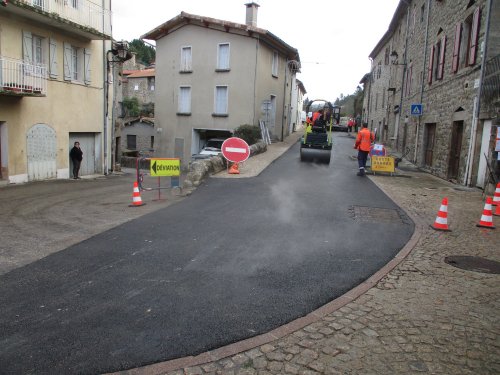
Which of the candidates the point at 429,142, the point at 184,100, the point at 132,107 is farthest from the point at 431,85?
the point at 132,107

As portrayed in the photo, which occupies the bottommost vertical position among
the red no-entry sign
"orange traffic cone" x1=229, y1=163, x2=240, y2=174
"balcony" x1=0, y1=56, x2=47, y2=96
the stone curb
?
the stone curb

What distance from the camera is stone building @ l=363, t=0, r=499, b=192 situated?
41.7ft

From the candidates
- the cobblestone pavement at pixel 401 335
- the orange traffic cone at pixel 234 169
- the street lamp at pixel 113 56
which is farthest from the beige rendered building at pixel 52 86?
the cobblestone pavement at pixel 401 335

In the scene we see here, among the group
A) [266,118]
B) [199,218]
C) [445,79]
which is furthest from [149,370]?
[266,118]

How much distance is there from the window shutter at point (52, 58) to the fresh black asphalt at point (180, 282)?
12.1m

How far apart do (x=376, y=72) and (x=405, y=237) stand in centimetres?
3372

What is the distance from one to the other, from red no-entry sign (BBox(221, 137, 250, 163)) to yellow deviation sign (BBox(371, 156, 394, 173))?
5.18m

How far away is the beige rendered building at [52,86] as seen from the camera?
51.2 feet

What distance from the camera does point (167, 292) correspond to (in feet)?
15.7

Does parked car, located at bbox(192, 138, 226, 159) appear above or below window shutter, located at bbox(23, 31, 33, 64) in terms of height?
below

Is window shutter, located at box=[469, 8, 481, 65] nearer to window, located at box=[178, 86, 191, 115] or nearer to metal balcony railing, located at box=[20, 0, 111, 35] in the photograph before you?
metal balcony railing, located at box=[20, 0, 111, 35]

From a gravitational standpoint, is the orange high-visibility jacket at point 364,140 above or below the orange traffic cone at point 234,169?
above

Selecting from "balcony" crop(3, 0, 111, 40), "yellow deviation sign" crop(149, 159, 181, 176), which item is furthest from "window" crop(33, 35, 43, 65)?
"yellow deviation sign" crop(149, 159, 181, 176)

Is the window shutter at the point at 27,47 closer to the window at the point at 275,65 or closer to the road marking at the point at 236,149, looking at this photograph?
the road marking at the point at 236,149
